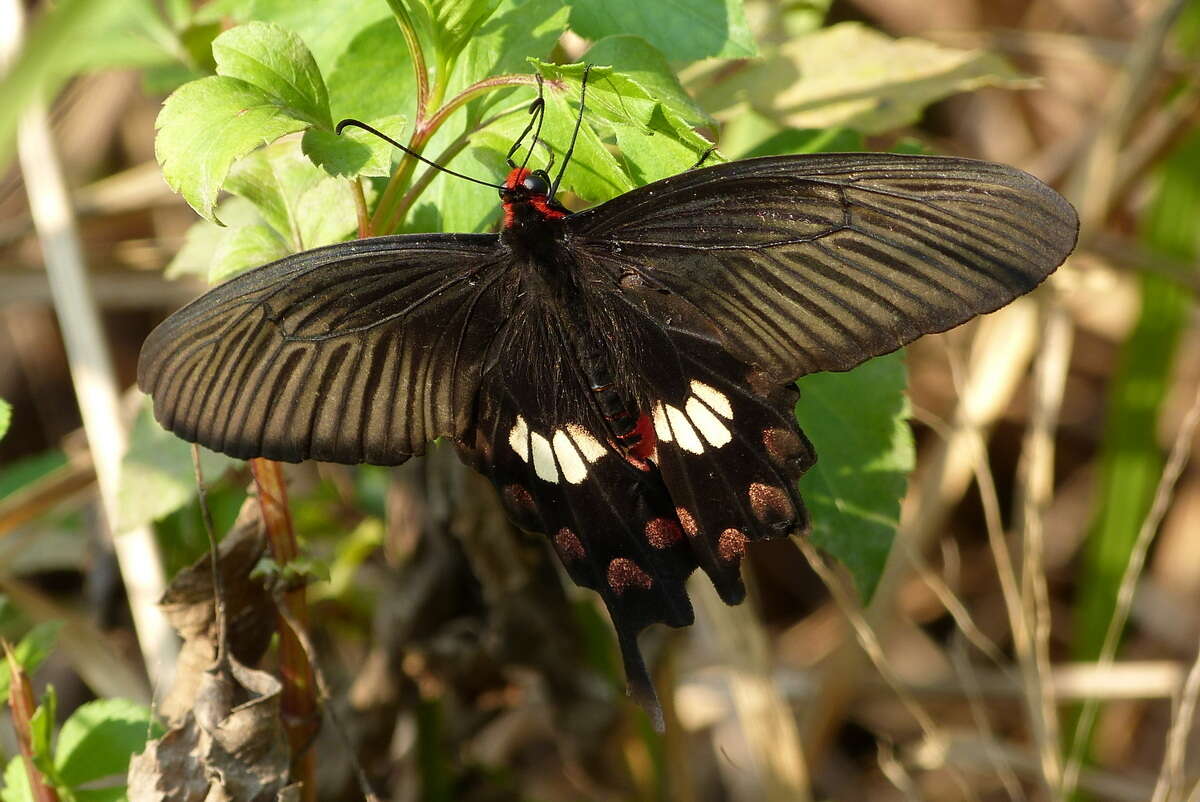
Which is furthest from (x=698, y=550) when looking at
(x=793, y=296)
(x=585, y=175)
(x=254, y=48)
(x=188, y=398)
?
(x=254, y=48)

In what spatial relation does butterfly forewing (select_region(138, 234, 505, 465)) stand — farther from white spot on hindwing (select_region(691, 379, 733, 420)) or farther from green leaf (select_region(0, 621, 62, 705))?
green leaf (select_region(0, 621, 62, 705))

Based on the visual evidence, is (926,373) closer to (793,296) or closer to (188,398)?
(793,296)

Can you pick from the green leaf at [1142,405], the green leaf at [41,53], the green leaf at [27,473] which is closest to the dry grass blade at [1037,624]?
the green leaf at [1142,405]

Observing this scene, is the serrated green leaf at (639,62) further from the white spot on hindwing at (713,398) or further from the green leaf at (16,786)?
the green leaf at (16,786)

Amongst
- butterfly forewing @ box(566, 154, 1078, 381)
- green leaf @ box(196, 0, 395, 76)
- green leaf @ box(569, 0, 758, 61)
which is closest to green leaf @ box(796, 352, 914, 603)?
butterfly forewing @ box(566, 154, 1078, 381)

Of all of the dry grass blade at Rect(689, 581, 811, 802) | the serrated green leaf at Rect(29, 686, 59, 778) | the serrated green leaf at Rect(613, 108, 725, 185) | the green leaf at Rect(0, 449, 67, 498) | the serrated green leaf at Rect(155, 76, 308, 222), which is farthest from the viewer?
the green leaf at Rect(0, 449, 67, 498)

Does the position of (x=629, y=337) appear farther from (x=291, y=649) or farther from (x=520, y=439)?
(x=291, y=649)

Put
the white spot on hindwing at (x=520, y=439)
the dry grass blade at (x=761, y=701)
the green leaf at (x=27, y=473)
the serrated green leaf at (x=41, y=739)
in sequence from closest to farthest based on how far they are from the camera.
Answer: the serrated green leaf at (x=41, y=739) → the white spot on hindwing at (x=520, y=439) → the dry grass blade at (x=761, y=701) → the green leaf at (x=27, y=473)

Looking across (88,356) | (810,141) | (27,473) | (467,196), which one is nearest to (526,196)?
(467,196)
